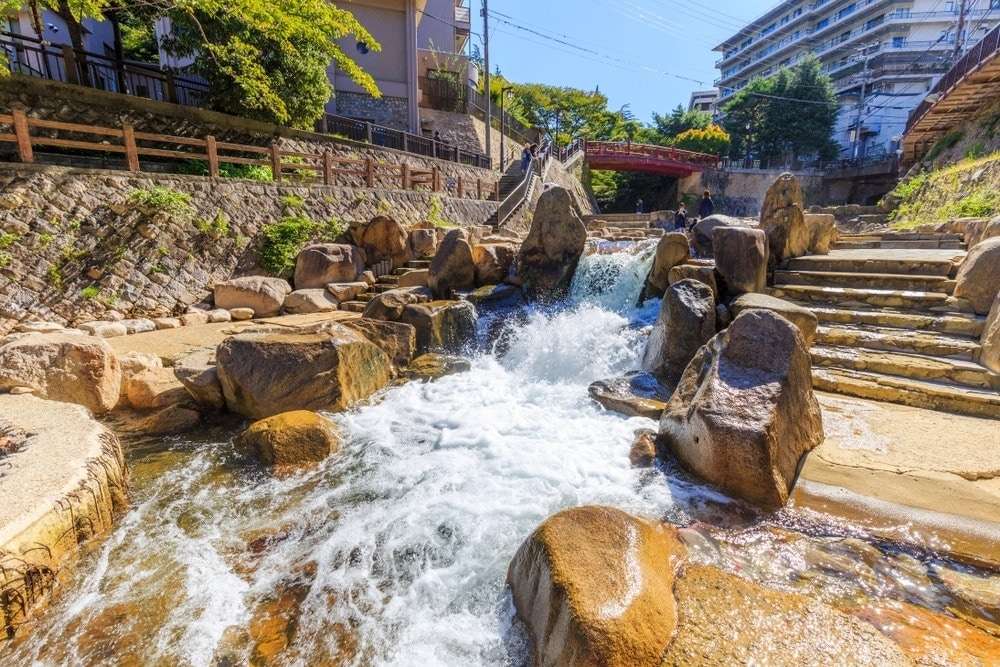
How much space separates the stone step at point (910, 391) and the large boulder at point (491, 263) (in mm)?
6470

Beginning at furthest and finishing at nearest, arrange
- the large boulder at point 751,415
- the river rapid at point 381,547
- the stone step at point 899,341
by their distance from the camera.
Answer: the stone step at point 899,341 → the large boulder at point 751,415 → the river rapid at point 381,547

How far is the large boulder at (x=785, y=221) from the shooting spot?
7801 mm

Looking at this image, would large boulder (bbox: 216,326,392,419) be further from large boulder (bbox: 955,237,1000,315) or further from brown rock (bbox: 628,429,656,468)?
large boulder (bbox: 955,237,1000,315)

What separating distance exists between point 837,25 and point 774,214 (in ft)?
193

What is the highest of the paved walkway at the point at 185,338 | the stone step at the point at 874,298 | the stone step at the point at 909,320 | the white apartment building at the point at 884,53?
→ the white apartment building at the point at 884,53

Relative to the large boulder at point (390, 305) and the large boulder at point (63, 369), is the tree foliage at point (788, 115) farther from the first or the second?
the large boulder at point (63, 369)

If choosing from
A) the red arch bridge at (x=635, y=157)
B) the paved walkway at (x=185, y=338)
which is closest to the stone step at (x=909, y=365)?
the paved walkway at (x=185, y=338)

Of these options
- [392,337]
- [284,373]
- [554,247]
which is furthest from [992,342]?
[284,373]

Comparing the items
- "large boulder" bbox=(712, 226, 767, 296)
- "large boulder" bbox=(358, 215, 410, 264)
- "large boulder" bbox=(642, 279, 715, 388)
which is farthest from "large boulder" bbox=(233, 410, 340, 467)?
"large boulder" bbox=(358, 215, 410, 264)

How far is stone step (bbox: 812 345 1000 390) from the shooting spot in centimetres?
477

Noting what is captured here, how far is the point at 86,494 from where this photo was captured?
3178 mm

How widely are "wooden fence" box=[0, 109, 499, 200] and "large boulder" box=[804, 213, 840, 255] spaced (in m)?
11.7

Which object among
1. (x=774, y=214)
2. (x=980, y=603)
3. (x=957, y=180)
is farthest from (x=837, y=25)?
(x=980, y=603)

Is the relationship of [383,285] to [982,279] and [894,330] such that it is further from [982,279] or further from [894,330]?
[982,279]
